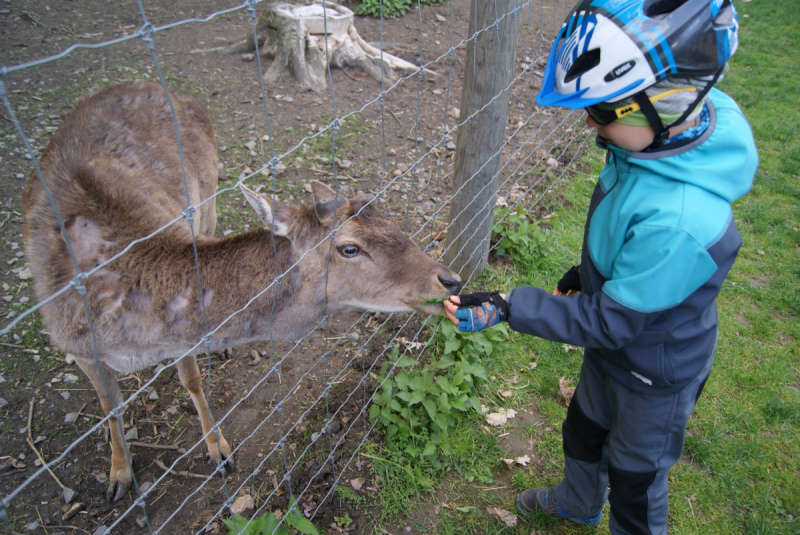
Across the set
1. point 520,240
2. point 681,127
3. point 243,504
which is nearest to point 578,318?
point 681,127

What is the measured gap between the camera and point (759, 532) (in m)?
3.23

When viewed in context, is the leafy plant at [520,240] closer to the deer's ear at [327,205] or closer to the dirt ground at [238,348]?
the dirt ground at [238,348]

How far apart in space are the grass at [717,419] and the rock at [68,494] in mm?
1916

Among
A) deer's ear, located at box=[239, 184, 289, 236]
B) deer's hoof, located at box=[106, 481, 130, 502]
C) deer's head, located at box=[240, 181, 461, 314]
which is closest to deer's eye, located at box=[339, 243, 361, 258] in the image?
deer's head, located at box=[240, 181, 461, 314]

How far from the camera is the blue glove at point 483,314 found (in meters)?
2.30

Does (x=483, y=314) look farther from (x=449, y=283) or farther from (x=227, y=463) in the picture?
(x=227, y=463)

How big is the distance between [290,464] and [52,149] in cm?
280

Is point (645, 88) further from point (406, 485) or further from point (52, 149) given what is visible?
point (52, 149)

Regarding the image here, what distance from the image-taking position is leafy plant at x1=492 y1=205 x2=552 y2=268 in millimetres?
5043

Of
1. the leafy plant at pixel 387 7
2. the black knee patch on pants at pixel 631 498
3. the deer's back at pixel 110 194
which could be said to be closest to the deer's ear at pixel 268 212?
the deer's back at pixel 110 194

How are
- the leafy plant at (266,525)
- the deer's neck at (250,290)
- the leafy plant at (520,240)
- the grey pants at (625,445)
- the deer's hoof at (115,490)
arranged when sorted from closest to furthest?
the grey pants at (625,445) < the leafy plant at (266,525) < the deer's neck at (250,290) < the deer's hoof at (115,490) < the leafy plant at (520,240)

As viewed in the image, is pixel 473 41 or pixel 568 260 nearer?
pixel 473 41

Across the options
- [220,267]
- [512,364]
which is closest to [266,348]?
[220,267]

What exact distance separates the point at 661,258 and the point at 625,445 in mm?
993
